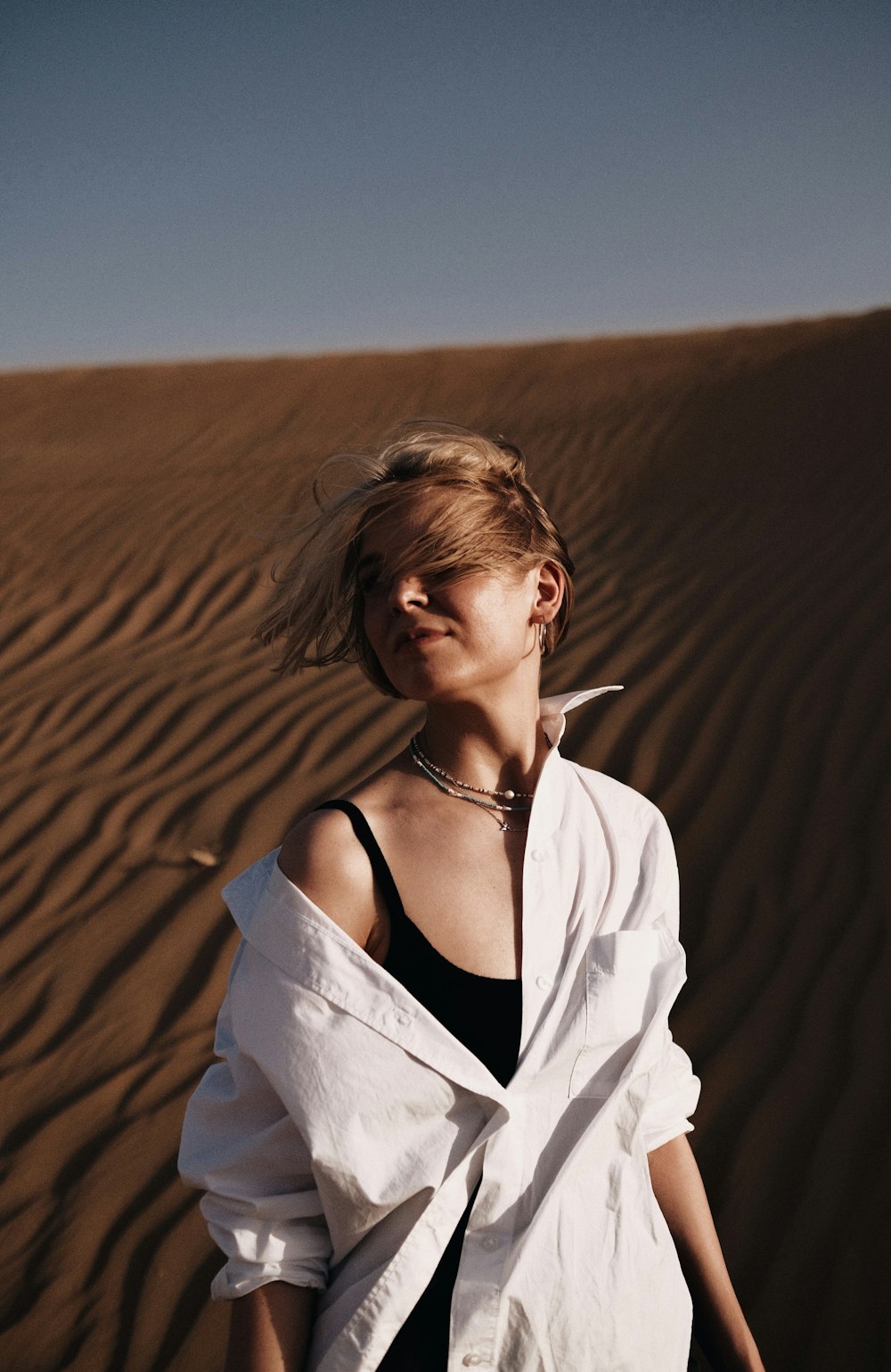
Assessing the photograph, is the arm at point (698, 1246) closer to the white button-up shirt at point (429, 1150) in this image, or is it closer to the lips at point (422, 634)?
the white button-up shirt at point (429, 1150)

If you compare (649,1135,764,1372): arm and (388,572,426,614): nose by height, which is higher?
(388,572,426,614): nose

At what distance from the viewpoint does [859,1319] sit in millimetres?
2531

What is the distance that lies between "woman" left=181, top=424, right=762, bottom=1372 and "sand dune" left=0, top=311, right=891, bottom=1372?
1.69 metres

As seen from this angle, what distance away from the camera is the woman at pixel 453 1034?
113 cm

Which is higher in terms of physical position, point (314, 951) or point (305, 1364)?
point (314, 951)

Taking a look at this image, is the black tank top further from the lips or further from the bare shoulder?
the lips

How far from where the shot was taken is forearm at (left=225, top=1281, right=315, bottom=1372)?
3.69 feet

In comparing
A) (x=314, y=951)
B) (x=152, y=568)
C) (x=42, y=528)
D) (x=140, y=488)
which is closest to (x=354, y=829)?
(x=314, y=951)

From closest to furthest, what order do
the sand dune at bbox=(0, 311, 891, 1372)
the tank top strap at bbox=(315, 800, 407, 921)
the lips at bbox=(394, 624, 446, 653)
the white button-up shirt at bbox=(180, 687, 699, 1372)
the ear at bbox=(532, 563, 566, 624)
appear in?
the white button-up shirt at bbox=(180, 687, 699, 1372), the tank top strap at bbox=(315, 800, 407, 921), the lips at bbox=(394, 624, 446, 653), the ear at bbox=(532, 563, 566, 624), the sand dune at bbox=(0, 311, 891, 1372)

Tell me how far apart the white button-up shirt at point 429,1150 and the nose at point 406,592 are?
332 millimetres

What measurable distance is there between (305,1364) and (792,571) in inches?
243

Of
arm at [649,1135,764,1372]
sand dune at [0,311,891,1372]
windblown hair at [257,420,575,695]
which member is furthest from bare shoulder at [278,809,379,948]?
sand dune at [0,311,891,1372]

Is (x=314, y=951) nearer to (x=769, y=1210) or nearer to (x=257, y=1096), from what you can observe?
(x=257, y=1096)

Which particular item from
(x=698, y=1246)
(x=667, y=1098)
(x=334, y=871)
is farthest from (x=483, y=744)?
(x=698, y=1246)
